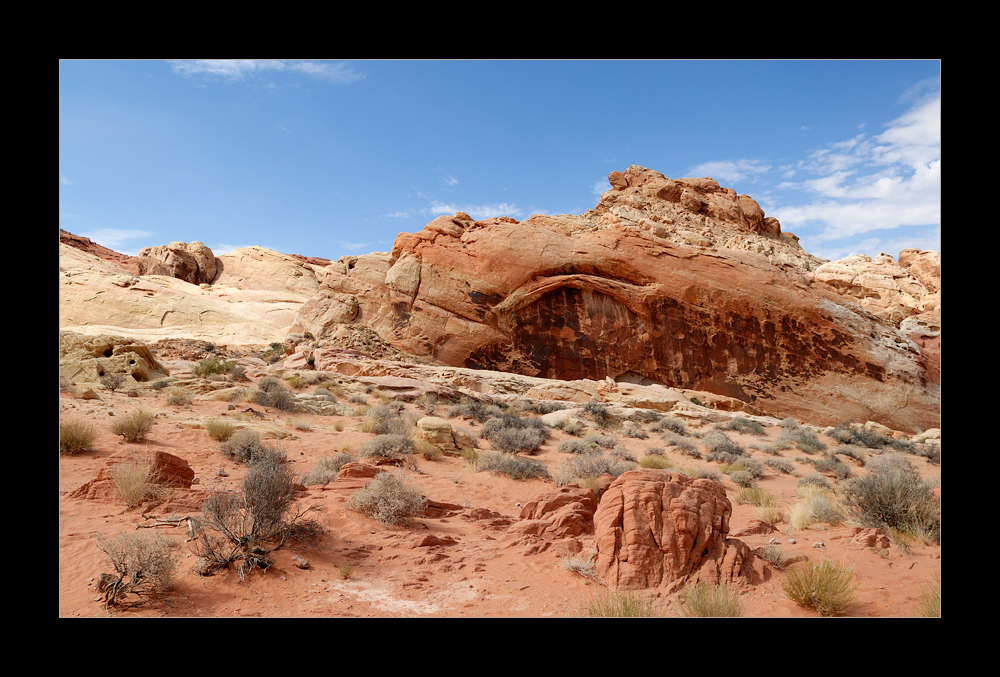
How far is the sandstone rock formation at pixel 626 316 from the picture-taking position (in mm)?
20812

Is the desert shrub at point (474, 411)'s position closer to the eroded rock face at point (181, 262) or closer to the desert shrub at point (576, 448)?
the desert shrub at point (576, 448)

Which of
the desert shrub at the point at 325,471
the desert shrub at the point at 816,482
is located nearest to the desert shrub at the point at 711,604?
the desert shrub at the point at 325,471

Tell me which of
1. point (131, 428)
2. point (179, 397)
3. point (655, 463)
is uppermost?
point (179, 397)

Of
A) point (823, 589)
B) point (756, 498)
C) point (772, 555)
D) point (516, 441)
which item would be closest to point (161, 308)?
point (516, 441)

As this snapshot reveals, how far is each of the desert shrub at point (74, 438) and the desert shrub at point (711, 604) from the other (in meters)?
8.03

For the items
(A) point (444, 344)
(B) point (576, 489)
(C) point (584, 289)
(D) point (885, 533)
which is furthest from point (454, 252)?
(D) point (885, 533)

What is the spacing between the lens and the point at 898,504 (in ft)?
18.9

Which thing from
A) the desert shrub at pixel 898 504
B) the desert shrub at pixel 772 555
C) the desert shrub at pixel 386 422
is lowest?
the desert shrub at pixel 772 555

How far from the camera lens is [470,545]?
5.52m

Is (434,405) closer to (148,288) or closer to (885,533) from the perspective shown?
(885,533)

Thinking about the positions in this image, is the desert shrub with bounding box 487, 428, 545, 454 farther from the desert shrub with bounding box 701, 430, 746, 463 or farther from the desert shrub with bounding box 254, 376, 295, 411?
the desert shrub with bounding box 254, 376, 295, 411

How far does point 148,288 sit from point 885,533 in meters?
38.7

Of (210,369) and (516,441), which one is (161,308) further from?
(516,441)

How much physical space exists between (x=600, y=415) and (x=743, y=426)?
4.30 meters
